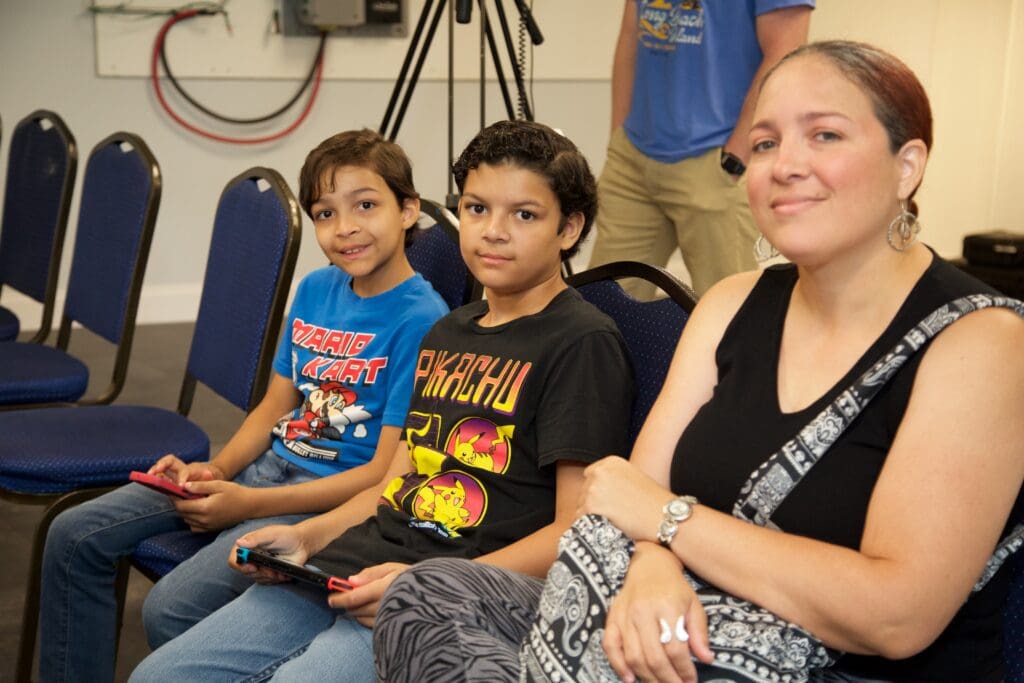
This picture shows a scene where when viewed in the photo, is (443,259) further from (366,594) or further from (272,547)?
(366,594)

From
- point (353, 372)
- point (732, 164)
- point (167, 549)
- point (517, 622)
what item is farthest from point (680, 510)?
point (732, 164)

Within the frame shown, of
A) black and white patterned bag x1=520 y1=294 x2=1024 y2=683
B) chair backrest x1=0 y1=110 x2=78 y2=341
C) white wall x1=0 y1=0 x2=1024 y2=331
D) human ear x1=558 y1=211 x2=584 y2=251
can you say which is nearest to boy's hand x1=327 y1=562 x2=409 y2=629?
black and white patterned bag x1=520 y1=294 x2=1024 y2=683

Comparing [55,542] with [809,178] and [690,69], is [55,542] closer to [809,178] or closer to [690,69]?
[809,178]

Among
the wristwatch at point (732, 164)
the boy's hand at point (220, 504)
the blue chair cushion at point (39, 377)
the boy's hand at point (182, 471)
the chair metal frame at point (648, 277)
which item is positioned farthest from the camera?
the wristwatch at point (732, 164)

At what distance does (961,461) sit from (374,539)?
0.81 m

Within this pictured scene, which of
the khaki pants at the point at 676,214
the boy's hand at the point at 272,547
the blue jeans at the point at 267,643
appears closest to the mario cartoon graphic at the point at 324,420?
the boy's hand at the point at 272,547

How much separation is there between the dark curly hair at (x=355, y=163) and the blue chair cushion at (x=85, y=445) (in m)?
0.54

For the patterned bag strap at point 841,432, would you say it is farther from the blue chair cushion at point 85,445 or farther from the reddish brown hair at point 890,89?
the blue chair cushion at point 85,445

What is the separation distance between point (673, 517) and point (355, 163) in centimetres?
101

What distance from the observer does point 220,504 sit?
1801 mm

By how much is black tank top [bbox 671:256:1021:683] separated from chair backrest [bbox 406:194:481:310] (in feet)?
2.54

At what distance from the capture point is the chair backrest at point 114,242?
103 inches

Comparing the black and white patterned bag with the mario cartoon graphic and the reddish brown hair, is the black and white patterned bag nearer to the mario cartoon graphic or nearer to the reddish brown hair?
the reddish brown hair

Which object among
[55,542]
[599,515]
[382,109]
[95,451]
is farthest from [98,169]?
[382,109]
